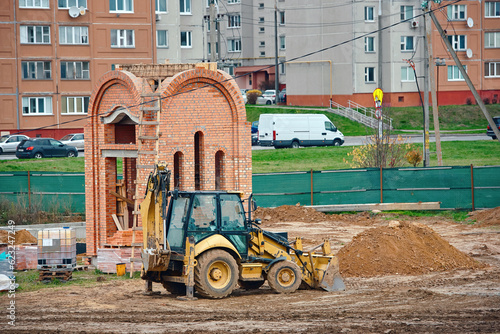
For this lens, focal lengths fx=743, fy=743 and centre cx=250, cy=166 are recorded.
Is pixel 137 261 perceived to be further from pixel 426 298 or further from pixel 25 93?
pixel 25 93

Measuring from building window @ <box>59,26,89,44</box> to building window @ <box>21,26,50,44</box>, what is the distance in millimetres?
987

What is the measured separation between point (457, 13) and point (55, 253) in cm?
5322

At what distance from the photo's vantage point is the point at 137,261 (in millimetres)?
18609

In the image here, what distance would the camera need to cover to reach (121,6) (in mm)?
55531

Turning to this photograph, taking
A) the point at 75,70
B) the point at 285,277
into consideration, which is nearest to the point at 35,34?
the point at 75,70

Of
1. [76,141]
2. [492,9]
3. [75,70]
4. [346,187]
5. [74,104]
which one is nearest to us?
[346,187]

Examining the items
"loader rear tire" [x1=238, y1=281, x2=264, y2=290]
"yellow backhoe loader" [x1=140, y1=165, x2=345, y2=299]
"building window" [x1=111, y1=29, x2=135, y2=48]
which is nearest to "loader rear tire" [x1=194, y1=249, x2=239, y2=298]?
"yellow backhoe loader" [x1=140, y1=165, x2=345, y2=299]

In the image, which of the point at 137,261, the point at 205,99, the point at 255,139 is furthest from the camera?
the point at 255,139

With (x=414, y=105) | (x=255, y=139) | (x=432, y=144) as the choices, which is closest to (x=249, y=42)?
(x=414, y=105)

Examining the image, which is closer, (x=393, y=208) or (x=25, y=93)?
(x=393, y=208)

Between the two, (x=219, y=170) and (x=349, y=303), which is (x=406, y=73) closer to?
(x=219, y=170)

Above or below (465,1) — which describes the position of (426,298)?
below

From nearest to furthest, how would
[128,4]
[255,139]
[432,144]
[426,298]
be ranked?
[426,298]
[432,144]
[255,139]
[128,4]

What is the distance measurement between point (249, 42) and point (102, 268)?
70582 millimetres
